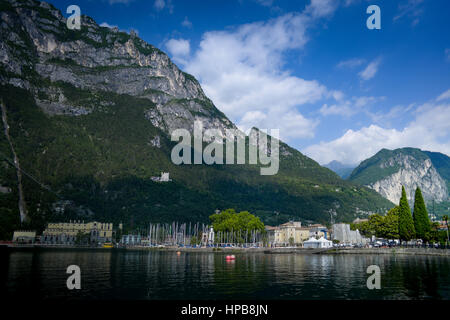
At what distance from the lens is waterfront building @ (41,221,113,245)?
437ft

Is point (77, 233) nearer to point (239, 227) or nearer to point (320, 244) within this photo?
point (239, 227)

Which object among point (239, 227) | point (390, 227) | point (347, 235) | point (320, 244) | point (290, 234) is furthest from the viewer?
point (290, 234)

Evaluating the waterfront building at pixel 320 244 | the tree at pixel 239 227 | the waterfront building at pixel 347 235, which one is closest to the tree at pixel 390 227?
the waterfront building at pixel 320 244

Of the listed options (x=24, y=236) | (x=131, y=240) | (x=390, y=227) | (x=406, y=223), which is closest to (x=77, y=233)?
(x=24, y=236)

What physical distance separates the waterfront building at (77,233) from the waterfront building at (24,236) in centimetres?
573

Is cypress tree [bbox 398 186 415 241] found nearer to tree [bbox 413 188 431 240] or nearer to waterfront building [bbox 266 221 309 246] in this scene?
tree [bbox 413 188 431 240]

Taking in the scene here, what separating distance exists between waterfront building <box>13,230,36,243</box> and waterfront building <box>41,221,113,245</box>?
5727mm

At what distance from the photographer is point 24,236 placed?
120m

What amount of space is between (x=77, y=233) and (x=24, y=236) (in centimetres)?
2288

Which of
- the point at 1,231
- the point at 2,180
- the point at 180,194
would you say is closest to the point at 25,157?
the point at 2,180

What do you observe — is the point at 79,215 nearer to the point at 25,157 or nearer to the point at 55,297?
the point at 25,157

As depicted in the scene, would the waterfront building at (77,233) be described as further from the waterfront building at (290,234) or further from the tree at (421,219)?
the tree at (421,219)

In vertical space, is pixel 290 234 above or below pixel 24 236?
below

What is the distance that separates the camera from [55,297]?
71.8 ft
